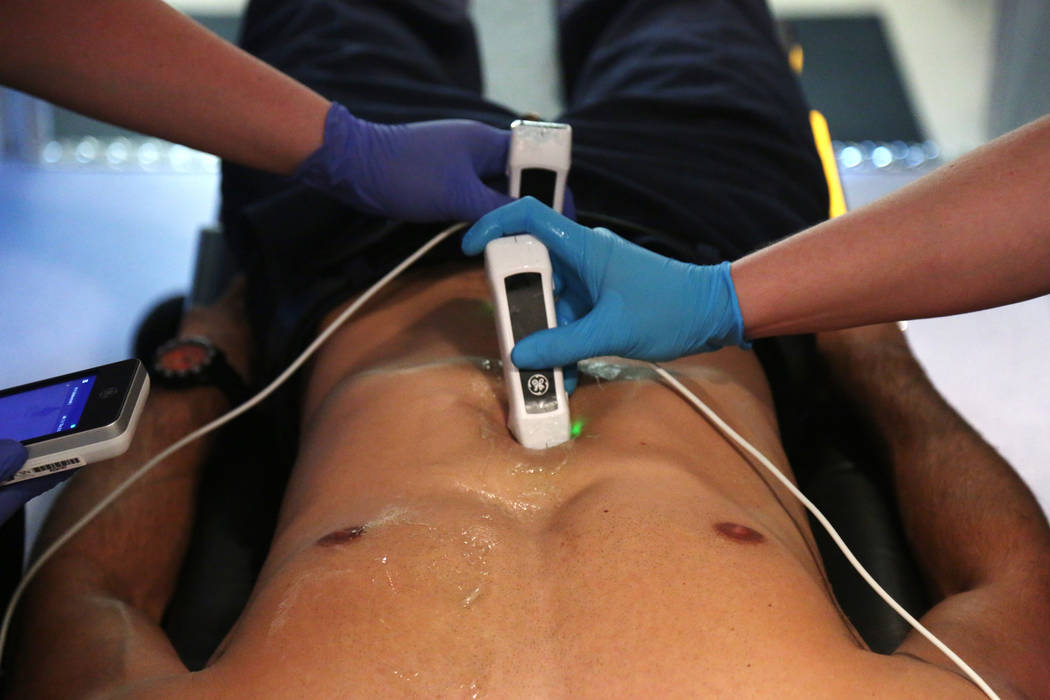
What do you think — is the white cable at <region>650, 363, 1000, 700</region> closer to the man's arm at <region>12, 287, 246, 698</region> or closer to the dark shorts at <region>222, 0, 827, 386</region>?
the dark shorts at <region>222, 0, 827, 386</region>

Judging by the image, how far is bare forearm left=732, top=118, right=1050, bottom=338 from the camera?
84 cm

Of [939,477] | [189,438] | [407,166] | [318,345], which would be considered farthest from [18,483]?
[939,477]

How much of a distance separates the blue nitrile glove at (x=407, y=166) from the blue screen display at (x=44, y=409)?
0.39m

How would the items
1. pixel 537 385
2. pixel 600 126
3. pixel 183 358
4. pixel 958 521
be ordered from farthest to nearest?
pixel 600 126 < pixel 183 358 < pixel 958 521 < pixel 537 385

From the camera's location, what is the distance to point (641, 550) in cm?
81

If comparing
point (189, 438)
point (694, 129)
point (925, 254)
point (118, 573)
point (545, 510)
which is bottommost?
point (118, 573)

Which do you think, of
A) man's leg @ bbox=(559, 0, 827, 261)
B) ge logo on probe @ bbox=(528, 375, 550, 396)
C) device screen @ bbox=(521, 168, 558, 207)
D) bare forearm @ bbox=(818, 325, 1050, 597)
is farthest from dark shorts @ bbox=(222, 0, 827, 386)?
ge logo on probe @ bbox=(528, 375, 550, 396)

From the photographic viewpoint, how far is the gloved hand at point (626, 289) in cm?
92

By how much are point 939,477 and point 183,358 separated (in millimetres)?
929

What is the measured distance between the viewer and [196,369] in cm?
123

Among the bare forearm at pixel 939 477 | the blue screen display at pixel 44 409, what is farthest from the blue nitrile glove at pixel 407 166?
the bare forearm at pixel 939 477

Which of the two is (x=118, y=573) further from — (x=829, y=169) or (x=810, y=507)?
(x=829, y=169)

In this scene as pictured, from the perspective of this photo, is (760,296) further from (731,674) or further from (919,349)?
(919,349)

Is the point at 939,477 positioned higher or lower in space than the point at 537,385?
lower
